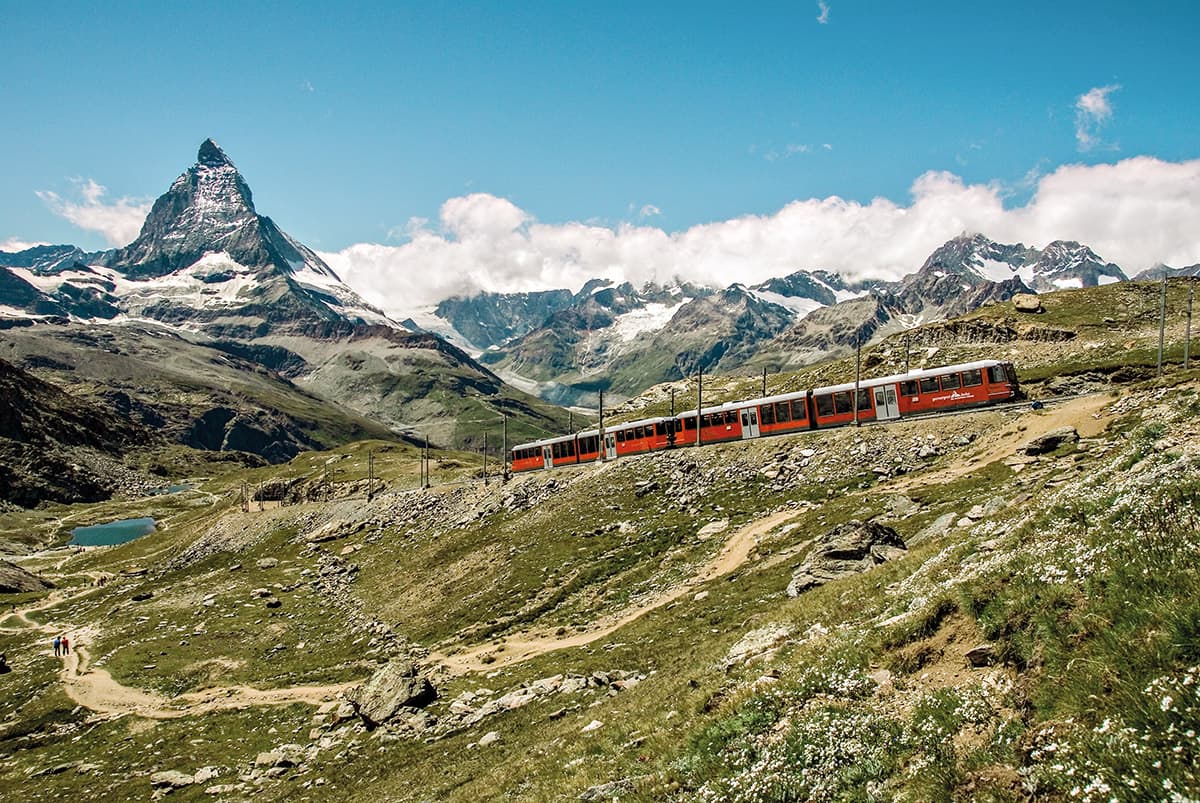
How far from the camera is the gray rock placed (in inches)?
1516

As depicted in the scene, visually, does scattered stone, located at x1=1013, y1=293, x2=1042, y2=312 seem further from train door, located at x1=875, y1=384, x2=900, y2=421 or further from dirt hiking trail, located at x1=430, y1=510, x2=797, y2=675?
dirt hiking trail, located at x1=430, y1=510, x2=797, y2=675

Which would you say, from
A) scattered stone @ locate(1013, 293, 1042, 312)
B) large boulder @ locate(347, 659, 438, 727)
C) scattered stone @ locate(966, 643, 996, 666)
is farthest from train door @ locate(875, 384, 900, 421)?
scattered stone @ locate(1013, 293, 1042, 312)

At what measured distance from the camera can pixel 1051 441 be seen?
39.3 m

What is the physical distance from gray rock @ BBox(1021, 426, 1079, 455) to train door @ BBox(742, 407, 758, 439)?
30.8 m

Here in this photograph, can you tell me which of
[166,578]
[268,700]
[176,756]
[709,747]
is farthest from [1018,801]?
[166,578]

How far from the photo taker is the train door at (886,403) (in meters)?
62.1

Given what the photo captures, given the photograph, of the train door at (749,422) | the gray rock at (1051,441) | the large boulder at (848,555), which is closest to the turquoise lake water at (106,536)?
the train door at (749,422)

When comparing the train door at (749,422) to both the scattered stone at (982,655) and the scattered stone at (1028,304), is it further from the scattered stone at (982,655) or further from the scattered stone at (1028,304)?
the scattered stone at (1028,304)

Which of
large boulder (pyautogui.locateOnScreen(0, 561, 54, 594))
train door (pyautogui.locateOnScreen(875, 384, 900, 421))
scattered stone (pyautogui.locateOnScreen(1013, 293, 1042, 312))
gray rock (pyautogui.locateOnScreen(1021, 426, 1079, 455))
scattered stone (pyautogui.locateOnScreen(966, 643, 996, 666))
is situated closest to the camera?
scattered stone (pyautogui.locateOnScreen(966, 643, 996, 666))

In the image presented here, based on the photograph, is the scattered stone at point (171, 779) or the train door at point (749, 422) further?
the train door at point (749, 422)

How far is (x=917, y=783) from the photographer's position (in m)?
8.64

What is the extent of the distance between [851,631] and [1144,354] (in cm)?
9171

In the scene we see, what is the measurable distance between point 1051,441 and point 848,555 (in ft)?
67.4

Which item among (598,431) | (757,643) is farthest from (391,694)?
(598,431)
